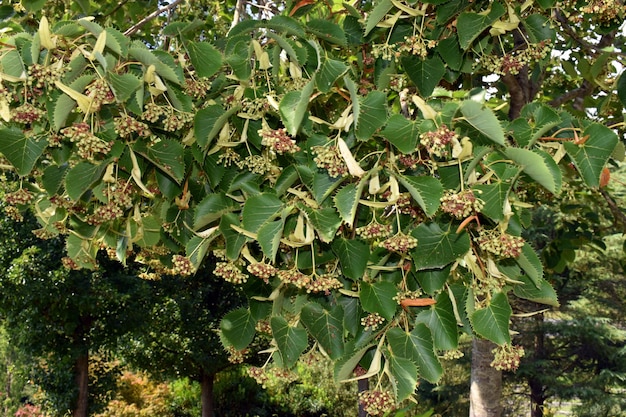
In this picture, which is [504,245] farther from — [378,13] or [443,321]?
[378,13]

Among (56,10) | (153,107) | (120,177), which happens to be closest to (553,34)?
(153,107)

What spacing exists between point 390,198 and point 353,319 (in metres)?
0.46

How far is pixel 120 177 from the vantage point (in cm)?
189

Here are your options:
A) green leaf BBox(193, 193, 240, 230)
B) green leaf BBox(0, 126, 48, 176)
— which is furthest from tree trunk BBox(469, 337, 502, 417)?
green leaf BBox(0, 126, 48, 176)

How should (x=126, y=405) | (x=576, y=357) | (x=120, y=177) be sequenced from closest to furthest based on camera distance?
(x=120, y=177), (x=126, y=405), (x=576, y=357)

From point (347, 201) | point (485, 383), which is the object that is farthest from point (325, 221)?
point (485, 383)

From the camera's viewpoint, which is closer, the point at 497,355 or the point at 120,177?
the point at 497,355

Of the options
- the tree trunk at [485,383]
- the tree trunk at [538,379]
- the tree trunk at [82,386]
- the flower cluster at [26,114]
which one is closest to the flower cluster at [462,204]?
the flower cluster at [26,114]

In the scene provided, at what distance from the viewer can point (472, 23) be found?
1.74m

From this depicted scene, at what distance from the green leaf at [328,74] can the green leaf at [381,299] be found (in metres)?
0.53

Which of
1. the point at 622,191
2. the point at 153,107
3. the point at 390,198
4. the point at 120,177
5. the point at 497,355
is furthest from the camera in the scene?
the point at 622,191

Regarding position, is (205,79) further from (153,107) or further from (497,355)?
(497,355)

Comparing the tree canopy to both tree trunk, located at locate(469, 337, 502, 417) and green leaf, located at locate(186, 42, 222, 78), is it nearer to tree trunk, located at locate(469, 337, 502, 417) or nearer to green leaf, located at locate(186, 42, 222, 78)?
green leaf, located at locate(186, 42, 222, 78)

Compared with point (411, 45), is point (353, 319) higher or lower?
lower
